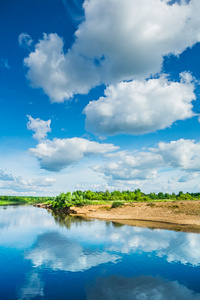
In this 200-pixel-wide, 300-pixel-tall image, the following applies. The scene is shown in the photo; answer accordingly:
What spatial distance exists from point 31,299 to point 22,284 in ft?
11.9

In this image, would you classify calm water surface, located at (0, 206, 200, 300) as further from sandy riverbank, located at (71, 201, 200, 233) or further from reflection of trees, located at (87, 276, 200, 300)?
sandy riverbank, located at (71, 201, 200, 233)

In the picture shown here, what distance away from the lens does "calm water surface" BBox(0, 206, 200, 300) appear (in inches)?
687

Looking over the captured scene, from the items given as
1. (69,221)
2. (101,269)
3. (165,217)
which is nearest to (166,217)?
(165,217)

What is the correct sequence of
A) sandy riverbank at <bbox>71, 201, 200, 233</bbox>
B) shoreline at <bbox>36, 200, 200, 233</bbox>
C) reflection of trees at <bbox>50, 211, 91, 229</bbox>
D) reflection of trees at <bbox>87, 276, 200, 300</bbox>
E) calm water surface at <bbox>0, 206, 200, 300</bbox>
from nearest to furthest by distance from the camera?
reflection of trees at <bbox>87, 276, 200, 300</bbox>
calm water surface at <bbox>0, 206, 200, 300</bbox>
shoreline at <bbox>36, 200, 200, 233</bbox>
sandy riverbank at <bbox>71, 201, 200, 233</bbox>
reflection of trees at <bbox>50, 211, 91, 229</bbox>

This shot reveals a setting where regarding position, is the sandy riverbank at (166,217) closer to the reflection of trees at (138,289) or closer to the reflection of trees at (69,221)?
the reflection of trees at (69,221)

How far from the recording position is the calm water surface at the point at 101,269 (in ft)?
57.2

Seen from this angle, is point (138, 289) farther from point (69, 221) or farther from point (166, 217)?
point (69, 221)

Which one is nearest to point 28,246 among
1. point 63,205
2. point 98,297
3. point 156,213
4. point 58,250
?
point 58,250

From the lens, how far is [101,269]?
22609 millimetres

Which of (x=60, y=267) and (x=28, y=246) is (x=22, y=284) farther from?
(x=28, y=246)

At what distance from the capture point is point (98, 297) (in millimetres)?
16484

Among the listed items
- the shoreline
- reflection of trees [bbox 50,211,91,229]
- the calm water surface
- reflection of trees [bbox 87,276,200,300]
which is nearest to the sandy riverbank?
the shoreline

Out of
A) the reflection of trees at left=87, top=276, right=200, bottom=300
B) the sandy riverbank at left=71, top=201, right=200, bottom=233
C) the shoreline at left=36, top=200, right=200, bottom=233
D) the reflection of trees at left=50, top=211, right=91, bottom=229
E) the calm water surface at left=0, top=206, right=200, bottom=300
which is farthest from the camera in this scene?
the reflection of trees at left=50, top=211, right=91, bottom=229

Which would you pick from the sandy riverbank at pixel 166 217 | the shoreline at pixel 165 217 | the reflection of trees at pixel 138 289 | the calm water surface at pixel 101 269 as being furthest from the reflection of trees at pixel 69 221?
the reflection of trees at pixel 138 289
